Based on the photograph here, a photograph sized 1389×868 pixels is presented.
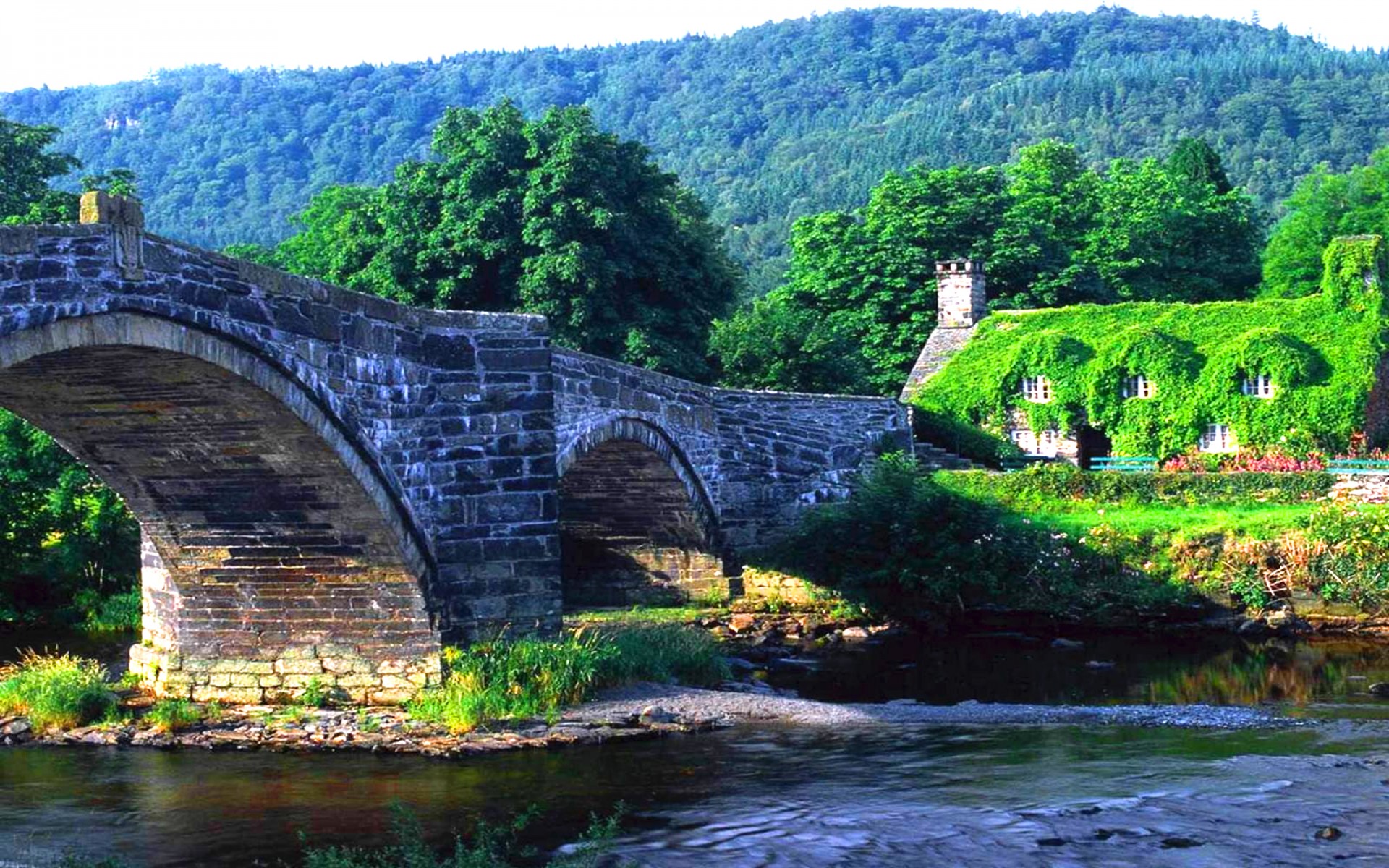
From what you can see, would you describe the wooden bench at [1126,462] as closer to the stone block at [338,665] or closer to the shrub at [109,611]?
the shrub at [109,611]

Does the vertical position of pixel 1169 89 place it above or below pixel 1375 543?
above

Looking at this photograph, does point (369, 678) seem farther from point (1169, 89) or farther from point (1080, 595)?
point (1169, 89)

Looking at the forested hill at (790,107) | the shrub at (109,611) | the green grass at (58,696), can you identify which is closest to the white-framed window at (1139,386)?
the shrub at (109,611)

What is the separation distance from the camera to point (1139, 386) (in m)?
36.0

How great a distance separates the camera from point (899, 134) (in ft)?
340

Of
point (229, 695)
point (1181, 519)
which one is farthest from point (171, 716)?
point (1181, 519)

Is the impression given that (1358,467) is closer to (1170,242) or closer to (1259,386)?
(1259,386)

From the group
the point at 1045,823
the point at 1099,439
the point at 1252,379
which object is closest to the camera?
the point at 1045,823

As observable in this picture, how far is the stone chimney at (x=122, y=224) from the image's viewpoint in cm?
1406

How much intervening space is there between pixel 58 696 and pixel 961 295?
84.2 ft

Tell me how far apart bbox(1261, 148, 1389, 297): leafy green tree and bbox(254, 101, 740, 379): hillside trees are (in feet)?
66.8

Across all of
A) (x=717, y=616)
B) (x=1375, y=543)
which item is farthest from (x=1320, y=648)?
(x=717, y=616)

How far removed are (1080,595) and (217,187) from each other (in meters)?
90.5

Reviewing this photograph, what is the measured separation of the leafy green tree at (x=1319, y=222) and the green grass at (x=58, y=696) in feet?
119
